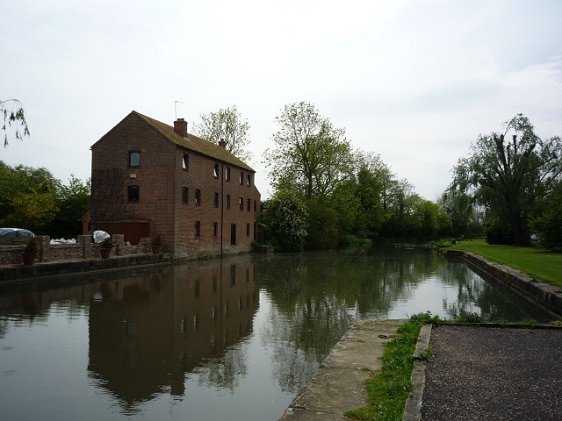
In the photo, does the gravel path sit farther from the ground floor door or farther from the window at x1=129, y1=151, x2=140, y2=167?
the ground floor door

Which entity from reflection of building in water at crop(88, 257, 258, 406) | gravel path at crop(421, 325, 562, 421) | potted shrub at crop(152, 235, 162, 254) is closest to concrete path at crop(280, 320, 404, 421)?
gravel path at crop(421, 325, 562, 421)

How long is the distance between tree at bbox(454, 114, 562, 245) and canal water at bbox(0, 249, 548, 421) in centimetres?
2341

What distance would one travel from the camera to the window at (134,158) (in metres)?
31.9

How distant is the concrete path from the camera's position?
17.7ft

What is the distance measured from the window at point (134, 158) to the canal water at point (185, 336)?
1233 centimetres

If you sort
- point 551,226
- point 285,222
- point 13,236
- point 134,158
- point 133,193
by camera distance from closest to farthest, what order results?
1. point 13,236
2. point 133,193
3. point 134,158
4. point 551,226
5. point 285,222

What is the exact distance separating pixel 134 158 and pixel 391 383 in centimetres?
2858

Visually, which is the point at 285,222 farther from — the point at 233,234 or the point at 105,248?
the point at 105,248

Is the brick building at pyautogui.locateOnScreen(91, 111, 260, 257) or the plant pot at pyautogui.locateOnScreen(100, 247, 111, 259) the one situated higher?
the brick building at pyautogui.locateOnScreen(91, 111, 260, 257)

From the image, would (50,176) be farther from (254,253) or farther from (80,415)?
(80,415)

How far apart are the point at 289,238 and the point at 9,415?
38811 millimetres

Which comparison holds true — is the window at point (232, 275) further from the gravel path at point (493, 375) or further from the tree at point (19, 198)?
the tree at point (19, 198)

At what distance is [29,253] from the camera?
64.4 ft

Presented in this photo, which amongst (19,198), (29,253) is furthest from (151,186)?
(19,198)
